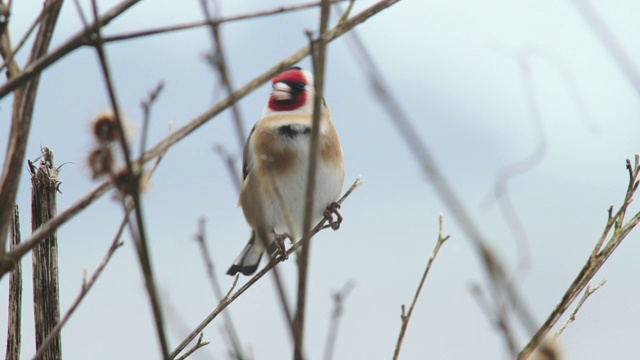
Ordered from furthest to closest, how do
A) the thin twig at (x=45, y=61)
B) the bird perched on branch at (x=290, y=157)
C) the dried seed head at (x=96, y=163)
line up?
1. the bird perched on branch at (x=290, y=157)
2. the dried seed head at (x=96, y=163)
3. the thin twig at (x=45, y=61)

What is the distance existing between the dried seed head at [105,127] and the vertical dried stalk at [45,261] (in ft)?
2.09

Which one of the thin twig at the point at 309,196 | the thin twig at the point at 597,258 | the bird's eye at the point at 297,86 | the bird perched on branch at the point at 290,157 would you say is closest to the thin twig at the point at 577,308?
the thin twig at the point at 597,258

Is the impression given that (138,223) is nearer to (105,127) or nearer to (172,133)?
(172,133)

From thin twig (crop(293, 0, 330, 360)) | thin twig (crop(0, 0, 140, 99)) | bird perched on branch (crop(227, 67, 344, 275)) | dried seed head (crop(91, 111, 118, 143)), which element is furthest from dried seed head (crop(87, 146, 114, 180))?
bird perched on branch (crop(227, 67, 344, 275))

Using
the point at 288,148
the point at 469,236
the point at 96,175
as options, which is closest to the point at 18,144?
the point at 96,175

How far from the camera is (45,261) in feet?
7.14

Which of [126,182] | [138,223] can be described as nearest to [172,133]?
[126,182]

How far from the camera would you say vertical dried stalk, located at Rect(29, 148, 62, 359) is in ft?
6.71

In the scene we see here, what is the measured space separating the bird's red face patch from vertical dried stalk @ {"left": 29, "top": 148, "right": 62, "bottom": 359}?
7.90 ft

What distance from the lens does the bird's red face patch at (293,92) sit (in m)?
4.80

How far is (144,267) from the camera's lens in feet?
3.51

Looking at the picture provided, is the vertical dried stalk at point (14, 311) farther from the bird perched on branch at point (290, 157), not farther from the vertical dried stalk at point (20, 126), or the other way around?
the bird perched on branch at point (290, 157)

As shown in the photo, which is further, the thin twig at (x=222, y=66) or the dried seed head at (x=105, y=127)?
the dried seed head at (x=105, y=127)

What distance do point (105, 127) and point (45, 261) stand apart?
0.71 m
